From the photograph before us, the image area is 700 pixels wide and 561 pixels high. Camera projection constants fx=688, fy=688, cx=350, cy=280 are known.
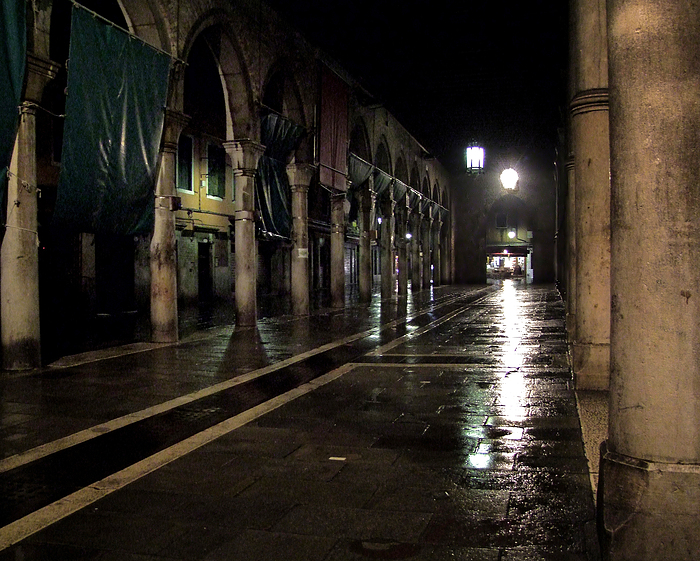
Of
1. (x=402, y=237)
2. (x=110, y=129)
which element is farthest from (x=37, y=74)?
(x=402, y=237)

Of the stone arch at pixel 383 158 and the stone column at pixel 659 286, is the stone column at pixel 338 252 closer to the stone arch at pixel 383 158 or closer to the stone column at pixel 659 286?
the stone arch at pixel 383 158

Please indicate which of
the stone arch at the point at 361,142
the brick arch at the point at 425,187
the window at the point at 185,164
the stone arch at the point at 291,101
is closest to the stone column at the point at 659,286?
the stone arch at the point at 291,101

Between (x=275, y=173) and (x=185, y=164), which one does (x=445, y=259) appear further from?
(x=275, y=173)

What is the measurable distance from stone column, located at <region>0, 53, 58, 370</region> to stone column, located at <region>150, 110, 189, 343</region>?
2989 mm

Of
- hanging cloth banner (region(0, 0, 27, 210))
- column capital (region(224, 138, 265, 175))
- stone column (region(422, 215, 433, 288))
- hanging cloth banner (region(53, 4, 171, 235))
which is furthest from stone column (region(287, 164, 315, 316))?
stone column (region(422, 215, 433, 288))

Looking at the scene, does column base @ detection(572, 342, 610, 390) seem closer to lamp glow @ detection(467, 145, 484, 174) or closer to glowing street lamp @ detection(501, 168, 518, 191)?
glowing street lamp @ detection(501, 168, 518, 191)

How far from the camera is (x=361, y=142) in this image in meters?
23.9

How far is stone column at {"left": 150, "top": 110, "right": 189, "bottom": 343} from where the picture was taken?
11789mm

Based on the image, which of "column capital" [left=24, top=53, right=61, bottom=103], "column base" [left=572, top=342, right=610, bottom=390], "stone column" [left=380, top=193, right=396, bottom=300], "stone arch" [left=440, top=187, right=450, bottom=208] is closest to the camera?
"column base" [left=572, top=342, right=610, bottom=390]

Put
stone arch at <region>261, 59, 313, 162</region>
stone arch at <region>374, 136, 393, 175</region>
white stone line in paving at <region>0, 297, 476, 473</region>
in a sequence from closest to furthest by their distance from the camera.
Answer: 1. white stone line in paving at <region>0, 297, 476, 473</region>
2. stone arch at <region>261, 59, 313, 162</region>
3. stone arch at <region>374, 136, 393, 175</region>

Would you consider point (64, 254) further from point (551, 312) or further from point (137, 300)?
point (551, 312)

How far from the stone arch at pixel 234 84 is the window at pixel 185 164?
25.7 ft

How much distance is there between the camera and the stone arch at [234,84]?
45.3ft

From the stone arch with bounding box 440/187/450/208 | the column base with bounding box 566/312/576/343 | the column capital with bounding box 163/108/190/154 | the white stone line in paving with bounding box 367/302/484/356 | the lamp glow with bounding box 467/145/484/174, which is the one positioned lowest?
the white stone line in paving with bounding box 367/302/484/356
